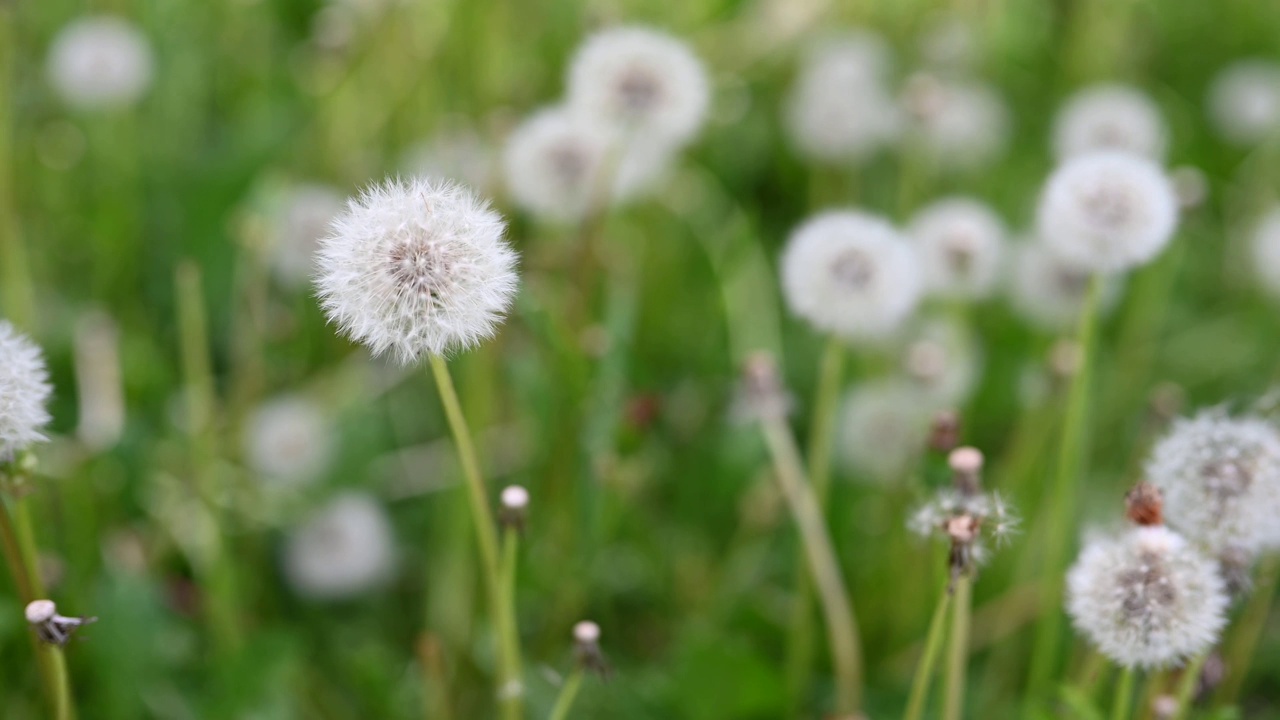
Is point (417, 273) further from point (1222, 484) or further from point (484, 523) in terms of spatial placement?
point (1222, 484)

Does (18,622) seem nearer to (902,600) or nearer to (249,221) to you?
(249,221)

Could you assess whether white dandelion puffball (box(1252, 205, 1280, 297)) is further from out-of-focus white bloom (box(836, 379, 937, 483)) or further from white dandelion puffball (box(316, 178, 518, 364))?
white dandelion puffball (box(316, 178, 518, 364))

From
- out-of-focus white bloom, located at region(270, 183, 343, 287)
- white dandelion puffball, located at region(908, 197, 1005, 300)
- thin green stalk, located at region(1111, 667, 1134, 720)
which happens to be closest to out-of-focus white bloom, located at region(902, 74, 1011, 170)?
white dandelion puffball, located at region(908, 197, 1005, 300)

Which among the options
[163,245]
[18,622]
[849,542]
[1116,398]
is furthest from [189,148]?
[1116,398]

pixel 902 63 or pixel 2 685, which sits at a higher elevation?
pixel 902 63

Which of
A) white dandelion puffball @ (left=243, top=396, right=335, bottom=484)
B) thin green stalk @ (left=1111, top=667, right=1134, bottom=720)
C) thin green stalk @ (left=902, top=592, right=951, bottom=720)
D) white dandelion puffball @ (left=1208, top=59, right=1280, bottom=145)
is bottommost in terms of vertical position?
thin green stalk @ (left=902, top=592, right=951, bottom=720)
